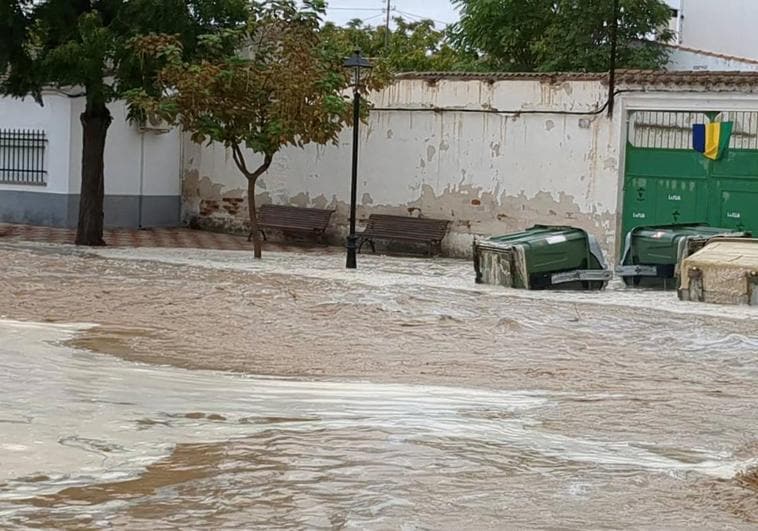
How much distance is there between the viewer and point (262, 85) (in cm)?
1800

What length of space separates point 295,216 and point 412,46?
23188 millimetres

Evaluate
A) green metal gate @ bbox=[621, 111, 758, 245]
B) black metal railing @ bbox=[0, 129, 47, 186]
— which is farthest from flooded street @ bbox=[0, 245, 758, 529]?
black metal railing @ bbox=[0, 129, 47, 186]

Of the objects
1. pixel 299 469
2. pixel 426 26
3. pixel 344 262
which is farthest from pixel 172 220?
pixel 426 26

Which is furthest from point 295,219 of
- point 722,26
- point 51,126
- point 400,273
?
point 722,26

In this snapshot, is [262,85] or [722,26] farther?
[722,26]

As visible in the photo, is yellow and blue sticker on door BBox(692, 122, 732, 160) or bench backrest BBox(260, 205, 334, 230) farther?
bench backrest BBox(260, 205, 334, 230)

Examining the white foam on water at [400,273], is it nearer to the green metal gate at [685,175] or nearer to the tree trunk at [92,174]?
the tree trunk at [92,174]

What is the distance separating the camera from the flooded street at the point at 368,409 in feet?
20.4

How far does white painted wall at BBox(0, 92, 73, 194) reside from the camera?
23.5 meters

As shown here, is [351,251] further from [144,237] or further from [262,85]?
[144,237]

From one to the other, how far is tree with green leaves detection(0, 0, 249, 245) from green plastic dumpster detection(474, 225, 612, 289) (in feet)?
19.5

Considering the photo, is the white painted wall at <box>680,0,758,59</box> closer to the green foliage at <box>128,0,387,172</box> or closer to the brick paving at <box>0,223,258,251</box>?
the brick paving at <box>0,223,258,251</box>

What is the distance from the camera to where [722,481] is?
693 centimetres

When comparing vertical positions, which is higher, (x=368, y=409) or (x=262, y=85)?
(x=262, y=85)
